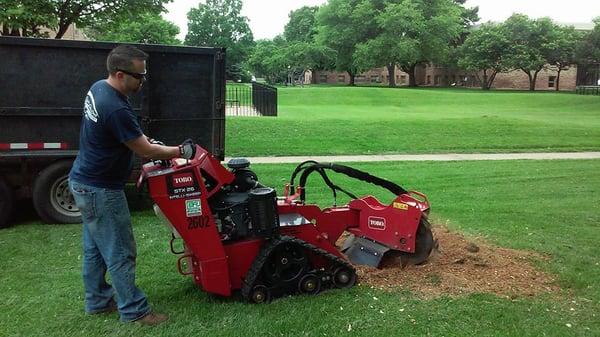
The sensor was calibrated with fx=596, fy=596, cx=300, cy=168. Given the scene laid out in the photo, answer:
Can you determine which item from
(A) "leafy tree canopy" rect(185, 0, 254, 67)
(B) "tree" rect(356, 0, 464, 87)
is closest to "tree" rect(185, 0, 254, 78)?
(A) "leafy tree canopy" rect(185, 0, 254, 67)

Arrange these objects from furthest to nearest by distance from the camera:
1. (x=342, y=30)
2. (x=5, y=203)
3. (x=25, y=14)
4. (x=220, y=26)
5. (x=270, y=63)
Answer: (x=220, y=26), (x=270, y=63), (x=342, y=30), (x=25, y=14), (x=5, y=203)

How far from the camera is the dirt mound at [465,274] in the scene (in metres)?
5.18

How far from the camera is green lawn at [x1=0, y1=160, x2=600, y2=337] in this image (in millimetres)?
4395

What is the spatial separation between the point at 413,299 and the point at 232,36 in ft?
347

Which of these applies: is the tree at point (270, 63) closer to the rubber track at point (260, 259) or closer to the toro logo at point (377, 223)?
the toro logo at point (377, 223)

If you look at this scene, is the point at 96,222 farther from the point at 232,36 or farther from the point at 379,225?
the point at 232,36

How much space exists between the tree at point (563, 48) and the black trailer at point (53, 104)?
58.6 metres

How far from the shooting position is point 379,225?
5.58 metres

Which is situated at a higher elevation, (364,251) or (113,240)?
(113,240)

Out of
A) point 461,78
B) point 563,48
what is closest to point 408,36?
point 563,48

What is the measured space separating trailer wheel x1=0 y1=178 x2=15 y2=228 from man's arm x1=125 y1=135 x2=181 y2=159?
4389 millimetres

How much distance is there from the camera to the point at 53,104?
765 cm

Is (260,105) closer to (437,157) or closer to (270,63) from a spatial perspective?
(437,157)

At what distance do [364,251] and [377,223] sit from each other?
339 millimetres
